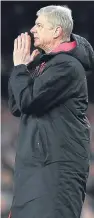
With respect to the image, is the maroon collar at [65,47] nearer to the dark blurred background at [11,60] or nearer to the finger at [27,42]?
the finger at [27,42]

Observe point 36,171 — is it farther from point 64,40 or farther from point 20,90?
point 64,40

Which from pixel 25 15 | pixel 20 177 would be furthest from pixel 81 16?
pixel 20 177

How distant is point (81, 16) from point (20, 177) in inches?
78.5

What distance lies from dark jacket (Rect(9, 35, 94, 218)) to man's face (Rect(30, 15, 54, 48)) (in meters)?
0.07

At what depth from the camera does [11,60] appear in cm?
396

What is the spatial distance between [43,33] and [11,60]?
173cm

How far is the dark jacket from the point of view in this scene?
2.11 metres

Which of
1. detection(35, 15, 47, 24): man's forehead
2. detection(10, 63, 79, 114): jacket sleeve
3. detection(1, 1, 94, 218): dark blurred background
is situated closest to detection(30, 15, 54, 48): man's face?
detection(35, 15, 47, 24): man's forehead

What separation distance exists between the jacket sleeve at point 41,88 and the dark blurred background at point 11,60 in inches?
67.8

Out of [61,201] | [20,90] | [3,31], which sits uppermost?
[20,90]

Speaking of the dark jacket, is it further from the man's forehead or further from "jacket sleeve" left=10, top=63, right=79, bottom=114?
the man's forehead

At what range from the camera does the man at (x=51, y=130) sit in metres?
2.12

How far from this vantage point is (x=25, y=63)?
2189mm

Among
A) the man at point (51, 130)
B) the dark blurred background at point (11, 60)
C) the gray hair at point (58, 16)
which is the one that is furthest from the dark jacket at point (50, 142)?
the dark blurred background at point (11, 60)
